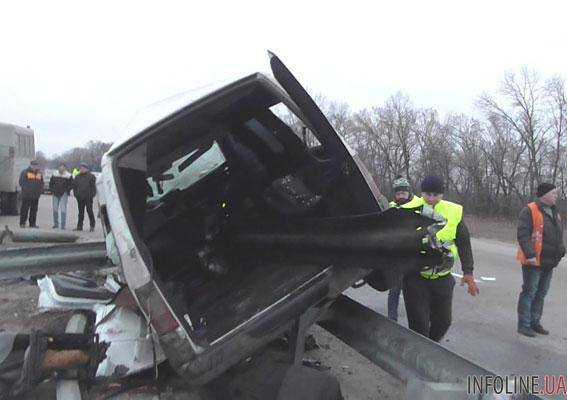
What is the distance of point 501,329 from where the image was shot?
19.7 feet

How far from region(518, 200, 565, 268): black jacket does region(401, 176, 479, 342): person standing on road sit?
60.0 inches

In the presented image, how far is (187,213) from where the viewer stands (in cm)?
498

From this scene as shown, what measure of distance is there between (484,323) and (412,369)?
351 cm

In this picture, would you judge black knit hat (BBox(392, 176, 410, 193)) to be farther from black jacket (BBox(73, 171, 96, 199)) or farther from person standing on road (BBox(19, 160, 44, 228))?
person standing on road (BBox(19, 160, 44, 228))

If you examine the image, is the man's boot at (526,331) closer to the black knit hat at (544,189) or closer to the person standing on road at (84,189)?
the black knit hat at (544,189)

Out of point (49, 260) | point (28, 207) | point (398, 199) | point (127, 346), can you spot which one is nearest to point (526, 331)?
point (398, 199)

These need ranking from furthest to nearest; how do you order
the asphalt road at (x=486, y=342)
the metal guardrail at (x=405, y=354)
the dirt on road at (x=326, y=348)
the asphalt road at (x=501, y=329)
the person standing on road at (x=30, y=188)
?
the person standing on road at (x=30, y=188) < the asphalt road at (x=501, y=329) < the asphalt road at (x=486, y=342) < the dirt on road at (x=326, y=348) < the metal guardrail at (x=405, y=354)

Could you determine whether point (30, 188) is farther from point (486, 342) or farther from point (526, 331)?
point (526, 331)

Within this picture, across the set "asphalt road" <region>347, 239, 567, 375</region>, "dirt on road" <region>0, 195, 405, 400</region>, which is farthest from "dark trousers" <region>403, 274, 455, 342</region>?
"asphalt road" <region>347, 239, 567, 375</region>

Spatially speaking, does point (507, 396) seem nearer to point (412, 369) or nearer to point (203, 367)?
point (412, 369)

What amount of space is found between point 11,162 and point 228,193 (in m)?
14.4

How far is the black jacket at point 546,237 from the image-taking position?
5.84 m

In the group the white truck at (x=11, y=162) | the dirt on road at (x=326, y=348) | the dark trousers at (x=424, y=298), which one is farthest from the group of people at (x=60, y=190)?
the dark trousers at (x=424, y=298)

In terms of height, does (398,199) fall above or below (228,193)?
below
